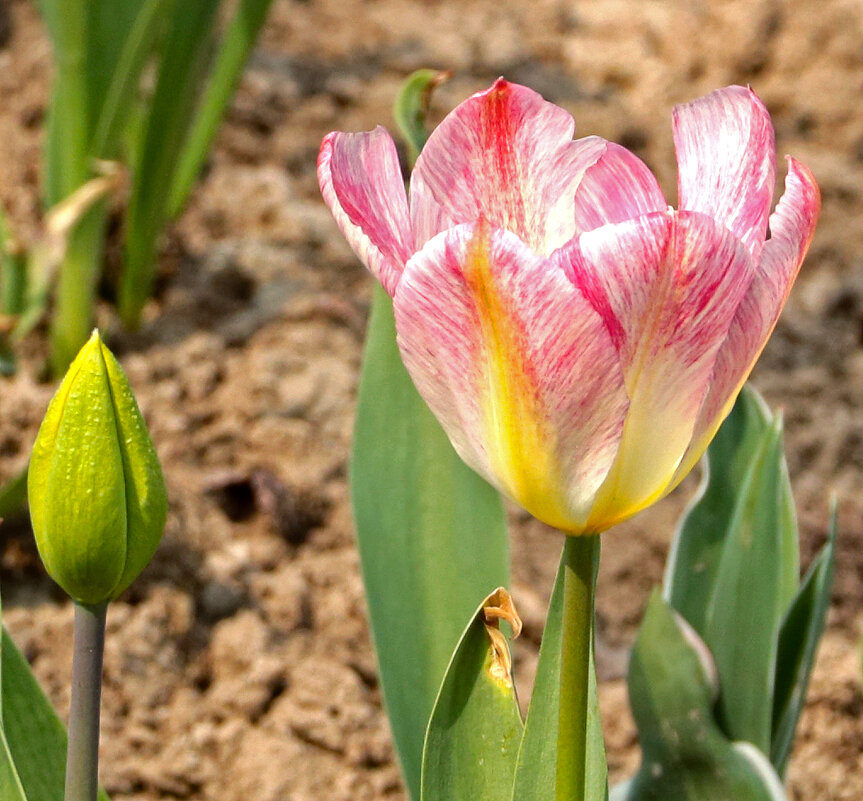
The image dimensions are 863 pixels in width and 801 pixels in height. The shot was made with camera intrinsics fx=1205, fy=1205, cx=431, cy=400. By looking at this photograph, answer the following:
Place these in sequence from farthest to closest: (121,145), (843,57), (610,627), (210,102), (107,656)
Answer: (843,57)
(210,102)
(121,145)
(610,627)
(107,656)

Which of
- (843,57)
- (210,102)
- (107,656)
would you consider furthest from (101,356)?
(843,57)

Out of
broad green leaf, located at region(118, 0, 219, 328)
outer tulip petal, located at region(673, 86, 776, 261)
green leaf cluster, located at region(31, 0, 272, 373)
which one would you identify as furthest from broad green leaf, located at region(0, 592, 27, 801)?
broad green leaf, located at region(118, 0, 219, 328)

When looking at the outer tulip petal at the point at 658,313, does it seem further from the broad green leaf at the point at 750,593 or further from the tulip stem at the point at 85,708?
the broad green leaf at the point at 750,593

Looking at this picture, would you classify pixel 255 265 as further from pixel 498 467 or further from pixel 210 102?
pixel 498 467

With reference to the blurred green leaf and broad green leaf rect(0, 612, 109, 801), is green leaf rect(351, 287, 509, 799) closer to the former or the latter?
the blurred green leaf

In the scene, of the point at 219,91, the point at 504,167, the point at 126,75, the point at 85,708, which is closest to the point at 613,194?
the point at 504,167

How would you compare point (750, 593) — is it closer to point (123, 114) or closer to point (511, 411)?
point (511, 411)
